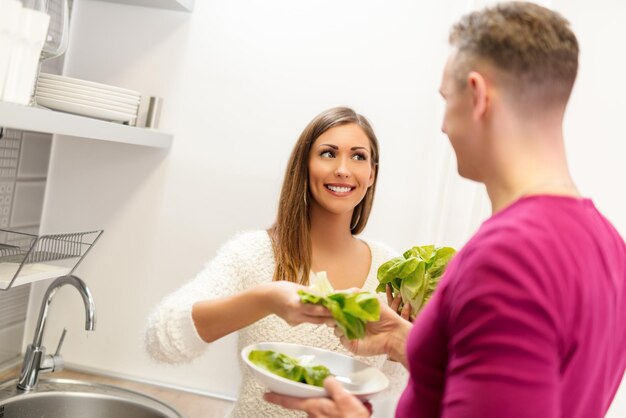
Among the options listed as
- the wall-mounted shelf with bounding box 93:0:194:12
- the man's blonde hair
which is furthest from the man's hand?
the wall-mounted shelf with bounding box 93:0:194:12

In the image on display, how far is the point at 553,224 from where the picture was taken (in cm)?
82

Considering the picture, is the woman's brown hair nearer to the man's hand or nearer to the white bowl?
the white bowl

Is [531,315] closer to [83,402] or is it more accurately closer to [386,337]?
[386,337]

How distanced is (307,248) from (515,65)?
97cm

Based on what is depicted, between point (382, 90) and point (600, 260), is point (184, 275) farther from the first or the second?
point (600, 260)

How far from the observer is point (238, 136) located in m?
2.12

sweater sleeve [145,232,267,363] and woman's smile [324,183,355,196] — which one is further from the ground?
woman's smile [324,183,355,196]

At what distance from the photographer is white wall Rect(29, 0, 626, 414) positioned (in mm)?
2082

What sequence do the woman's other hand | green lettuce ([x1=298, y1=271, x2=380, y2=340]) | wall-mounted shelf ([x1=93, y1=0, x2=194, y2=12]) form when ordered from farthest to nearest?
wall-mounted shelf ([x1=93, y1=0, x2=194, y2=12])
the woman's other hand
green lettuce ([x1=298, y1=271, x2=380, y2=340])

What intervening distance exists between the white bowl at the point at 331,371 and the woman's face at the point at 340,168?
448 millimetres

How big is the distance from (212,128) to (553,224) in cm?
143

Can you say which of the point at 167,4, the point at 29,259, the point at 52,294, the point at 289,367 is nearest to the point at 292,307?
the point at 289,367

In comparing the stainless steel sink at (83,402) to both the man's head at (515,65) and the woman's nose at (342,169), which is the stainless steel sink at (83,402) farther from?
the man's head at (515,65)

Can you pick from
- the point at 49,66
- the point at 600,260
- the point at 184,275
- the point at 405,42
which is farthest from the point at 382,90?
the point at 600,260
